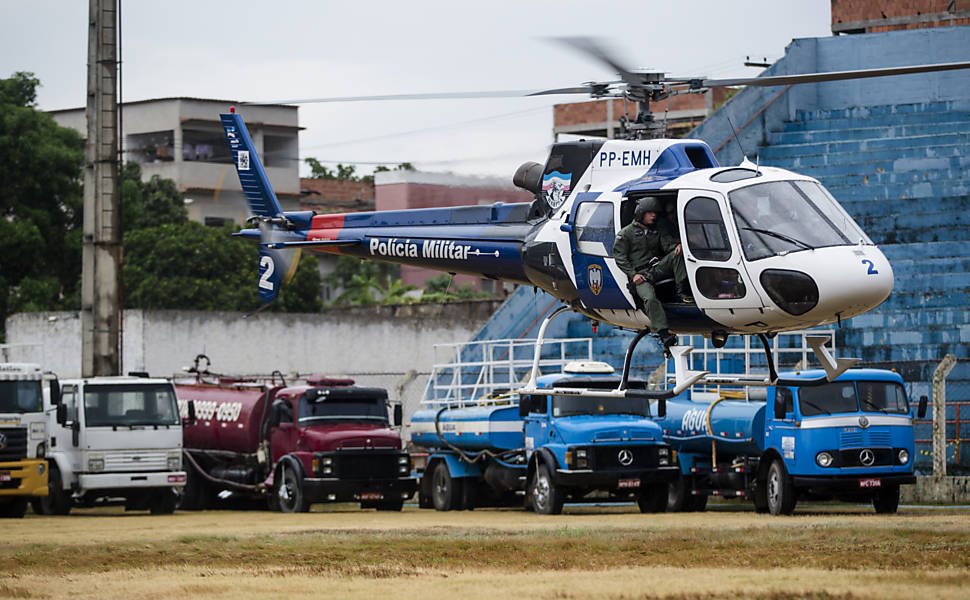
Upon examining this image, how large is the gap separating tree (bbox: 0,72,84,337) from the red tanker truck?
67.0 ft

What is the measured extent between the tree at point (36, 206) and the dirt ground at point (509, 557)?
88.8 ft

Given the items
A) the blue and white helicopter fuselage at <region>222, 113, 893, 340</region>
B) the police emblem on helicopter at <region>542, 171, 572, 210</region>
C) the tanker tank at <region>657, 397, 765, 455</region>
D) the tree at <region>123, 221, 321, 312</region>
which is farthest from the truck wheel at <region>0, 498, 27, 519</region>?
the tree at <region>123, 221, 321, 312</region>

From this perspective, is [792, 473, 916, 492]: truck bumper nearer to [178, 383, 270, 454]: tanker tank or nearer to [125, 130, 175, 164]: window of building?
[178, 383, 270, 454]: tanker tank

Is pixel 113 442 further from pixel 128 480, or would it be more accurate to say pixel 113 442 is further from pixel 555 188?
pixel 555 188

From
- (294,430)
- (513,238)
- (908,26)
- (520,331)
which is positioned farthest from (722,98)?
(513,238)

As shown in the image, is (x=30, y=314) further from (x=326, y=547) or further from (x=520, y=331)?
(x=326, y=547)

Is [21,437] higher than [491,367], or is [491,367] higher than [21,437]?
[491,367]

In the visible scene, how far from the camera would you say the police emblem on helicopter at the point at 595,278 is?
15.7 meters

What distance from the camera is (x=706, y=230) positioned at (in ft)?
47.3

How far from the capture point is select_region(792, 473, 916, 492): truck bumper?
66.0 ft

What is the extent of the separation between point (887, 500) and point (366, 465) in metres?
8.32

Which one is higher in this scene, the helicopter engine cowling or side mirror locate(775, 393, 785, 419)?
the helicopter engine cowling

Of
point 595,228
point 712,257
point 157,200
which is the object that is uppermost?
point 157,200

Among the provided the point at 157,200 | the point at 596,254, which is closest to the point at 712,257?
the point at 596,254
